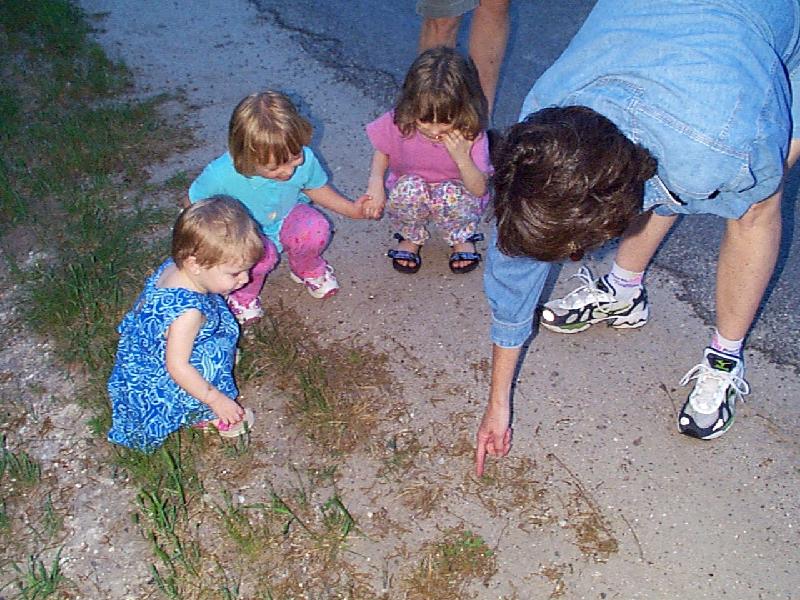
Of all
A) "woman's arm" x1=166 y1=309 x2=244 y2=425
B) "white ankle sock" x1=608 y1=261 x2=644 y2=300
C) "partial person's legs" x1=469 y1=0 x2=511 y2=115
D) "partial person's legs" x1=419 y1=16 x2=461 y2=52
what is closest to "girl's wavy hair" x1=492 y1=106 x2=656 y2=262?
"woman's arm" x1=166 y1=309 x2=244 y2=425

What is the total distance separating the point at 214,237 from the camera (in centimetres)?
228

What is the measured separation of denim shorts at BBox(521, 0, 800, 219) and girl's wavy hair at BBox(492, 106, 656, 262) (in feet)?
0.31

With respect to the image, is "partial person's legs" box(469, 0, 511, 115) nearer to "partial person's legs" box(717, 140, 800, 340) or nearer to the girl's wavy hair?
"partial person's legs" box(717, 140, 800, 340)

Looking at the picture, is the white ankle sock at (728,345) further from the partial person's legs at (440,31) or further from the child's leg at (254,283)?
the partial person's legs at (440,31)

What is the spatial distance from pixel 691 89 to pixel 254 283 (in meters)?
1.73

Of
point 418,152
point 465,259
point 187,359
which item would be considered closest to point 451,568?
point 187,359

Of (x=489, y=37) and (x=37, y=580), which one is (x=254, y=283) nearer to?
(x=37, y=580)

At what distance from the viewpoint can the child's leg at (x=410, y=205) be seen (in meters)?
3.11

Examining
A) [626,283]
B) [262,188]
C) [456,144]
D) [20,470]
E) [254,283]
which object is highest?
[456,144]

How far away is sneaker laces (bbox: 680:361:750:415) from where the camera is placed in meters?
2.52

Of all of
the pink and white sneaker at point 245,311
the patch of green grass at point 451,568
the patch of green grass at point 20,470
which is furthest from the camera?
the pink and white sneaker at point 245,311

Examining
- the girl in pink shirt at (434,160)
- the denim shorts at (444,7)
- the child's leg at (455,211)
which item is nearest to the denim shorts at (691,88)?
the girl in pink shirt at (434,160)

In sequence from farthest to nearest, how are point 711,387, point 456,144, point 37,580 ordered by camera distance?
point 456,144, point 711,387, point 37,580

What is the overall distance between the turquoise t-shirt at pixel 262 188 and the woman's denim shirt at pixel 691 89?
3.66ft
